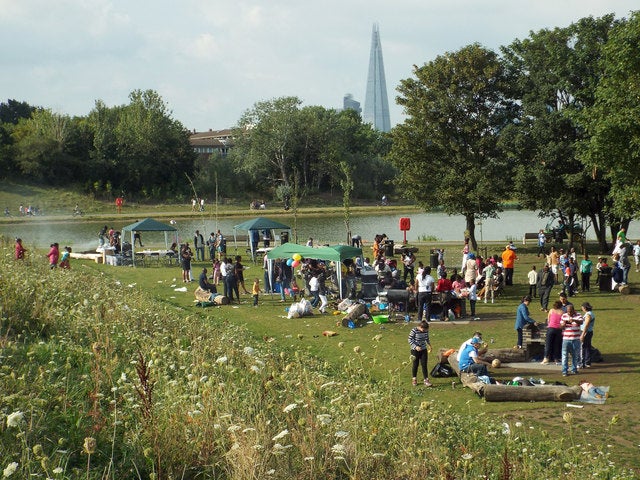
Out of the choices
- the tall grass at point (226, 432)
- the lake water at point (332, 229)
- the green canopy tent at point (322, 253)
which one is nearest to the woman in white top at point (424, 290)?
the green canopy tent at point (322, 253)

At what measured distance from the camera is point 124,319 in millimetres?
12508

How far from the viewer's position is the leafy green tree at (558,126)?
3606 cm

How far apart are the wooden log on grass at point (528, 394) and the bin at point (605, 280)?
43.3ft

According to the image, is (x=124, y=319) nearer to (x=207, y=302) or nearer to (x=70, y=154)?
(x=207, y=302)

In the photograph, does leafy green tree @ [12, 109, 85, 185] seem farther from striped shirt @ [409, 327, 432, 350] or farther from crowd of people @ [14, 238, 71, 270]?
striped shirt @ [409, 327, 432, 350]

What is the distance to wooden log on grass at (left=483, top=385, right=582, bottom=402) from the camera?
1264cm

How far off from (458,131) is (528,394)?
29013 mm

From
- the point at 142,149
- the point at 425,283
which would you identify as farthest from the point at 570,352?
the point at 142,149

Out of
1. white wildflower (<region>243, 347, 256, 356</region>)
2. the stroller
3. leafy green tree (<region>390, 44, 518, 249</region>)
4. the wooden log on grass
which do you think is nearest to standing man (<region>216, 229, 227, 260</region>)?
leafy green tree (<region>390, 44, 518, 249</region>)

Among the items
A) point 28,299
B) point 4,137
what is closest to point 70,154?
point 4,137

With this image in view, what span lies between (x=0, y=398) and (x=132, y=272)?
82.8 ft

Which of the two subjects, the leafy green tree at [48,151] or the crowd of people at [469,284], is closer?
the crowd of people at [469,284]

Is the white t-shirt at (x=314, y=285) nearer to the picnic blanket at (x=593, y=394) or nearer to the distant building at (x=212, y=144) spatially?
the picnic blanket at (x=593, y=394)

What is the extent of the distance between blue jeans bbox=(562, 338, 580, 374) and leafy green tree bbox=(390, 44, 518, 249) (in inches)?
958
